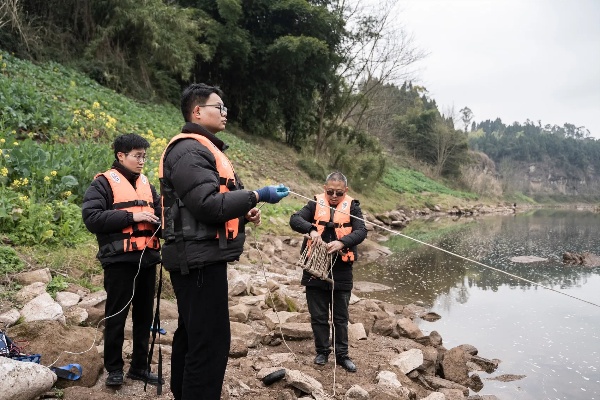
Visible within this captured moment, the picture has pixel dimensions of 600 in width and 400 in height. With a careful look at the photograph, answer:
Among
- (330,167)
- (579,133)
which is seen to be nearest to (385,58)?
(330,167)

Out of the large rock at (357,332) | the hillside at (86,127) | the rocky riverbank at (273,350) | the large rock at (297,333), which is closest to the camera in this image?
the rocky riverbank at (273,350)

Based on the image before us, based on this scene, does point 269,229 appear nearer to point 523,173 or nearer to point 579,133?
point 523,173

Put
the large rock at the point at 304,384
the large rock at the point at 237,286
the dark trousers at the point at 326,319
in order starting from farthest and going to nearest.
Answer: the large rock at the point at 237,286, the dark trousers at the point at 326,319, the large rock at the point at 304,384

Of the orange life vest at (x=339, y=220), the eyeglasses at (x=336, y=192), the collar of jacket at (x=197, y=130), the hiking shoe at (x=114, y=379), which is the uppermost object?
the collar of jacket at (x=197, y=130)

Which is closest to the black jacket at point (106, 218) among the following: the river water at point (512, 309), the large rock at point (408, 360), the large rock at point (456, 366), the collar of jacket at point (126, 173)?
the collar of jacket at point (126, 173)

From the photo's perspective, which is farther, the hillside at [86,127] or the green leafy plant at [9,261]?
the hillside at [86,127]

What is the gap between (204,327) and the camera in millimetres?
2373

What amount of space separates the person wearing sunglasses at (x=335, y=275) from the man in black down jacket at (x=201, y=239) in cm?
185

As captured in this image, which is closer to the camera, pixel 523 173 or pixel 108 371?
pixel 108 371

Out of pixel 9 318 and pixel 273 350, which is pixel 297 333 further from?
pixel 9 318

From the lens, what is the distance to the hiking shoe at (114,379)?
3180mm

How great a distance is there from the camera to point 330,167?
74.4 feet

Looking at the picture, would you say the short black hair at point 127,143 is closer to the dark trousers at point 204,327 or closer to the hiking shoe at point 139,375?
the dark trousers at point 204,327

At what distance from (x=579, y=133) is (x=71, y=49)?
148 meters
